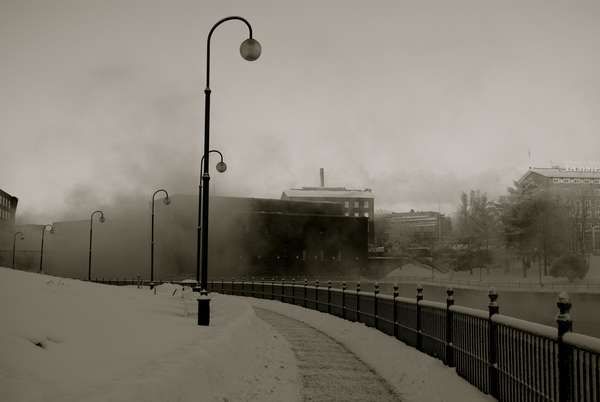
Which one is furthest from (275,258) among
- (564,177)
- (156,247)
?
(564,177)

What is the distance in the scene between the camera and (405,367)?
11.9m

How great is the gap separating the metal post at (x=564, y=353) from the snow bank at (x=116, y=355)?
14.3 feet

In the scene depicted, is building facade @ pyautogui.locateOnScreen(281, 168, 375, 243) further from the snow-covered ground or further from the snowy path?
the snow-covered ground

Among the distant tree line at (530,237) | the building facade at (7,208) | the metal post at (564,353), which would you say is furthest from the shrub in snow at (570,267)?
the building facade at (7,208)

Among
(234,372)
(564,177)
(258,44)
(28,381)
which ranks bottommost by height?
(234,372)

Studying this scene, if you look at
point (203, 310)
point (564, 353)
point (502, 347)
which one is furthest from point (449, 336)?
point (203, 310)

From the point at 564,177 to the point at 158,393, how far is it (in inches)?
5324

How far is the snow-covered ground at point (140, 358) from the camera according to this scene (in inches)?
259

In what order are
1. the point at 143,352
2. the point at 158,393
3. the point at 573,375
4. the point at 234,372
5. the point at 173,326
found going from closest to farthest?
1. the point at 573,375
2. the point at 158,393
3. the point at 143,352
4. the point at 234,372
5. the point at 173,326

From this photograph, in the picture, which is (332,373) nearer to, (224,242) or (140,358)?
(140,358)

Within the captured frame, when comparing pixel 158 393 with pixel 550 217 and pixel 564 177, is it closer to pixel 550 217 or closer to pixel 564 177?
pixel 550 217

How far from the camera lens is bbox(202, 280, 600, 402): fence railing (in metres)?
5.99

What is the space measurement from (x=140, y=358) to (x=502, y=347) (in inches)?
204

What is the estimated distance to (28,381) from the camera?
6059 millimetres
